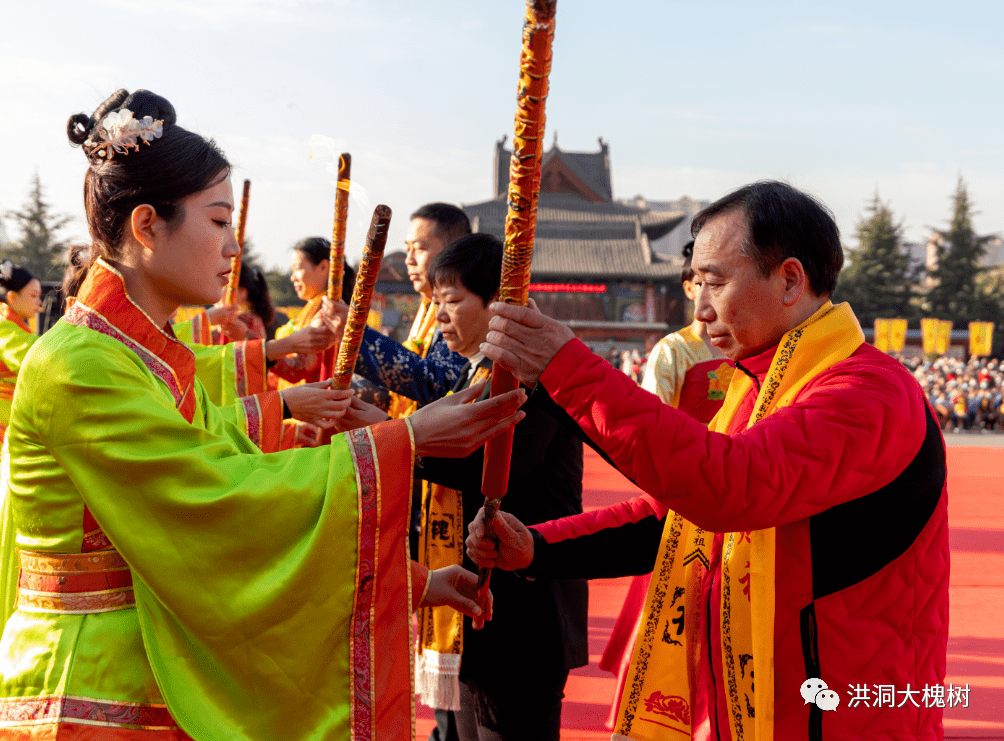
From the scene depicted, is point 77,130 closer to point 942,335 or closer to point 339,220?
point 339,220

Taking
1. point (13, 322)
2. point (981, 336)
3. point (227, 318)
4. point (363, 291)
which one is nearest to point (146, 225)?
point (363, 291)

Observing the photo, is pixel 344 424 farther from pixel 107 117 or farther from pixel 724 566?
pixel 724 566

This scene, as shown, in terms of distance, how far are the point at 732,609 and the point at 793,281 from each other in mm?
610

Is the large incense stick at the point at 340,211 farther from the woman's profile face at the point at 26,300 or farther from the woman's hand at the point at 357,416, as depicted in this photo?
the woman's profile face at the point at 26,300

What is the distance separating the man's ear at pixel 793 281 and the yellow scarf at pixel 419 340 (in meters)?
1.97

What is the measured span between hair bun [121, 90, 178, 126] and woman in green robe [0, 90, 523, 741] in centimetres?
38

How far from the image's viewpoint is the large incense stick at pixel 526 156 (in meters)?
1.12

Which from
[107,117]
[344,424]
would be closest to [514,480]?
[344,424]

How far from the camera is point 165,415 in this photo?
1.35 meters

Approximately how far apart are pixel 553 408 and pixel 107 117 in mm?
999

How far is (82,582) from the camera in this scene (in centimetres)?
141

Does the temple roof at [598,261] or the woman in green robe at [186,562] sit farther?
the temple roof at [598,261]

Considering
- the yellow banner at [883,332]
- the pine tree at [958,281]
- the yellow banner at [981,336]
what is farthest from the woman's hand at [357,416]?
the pine tree at [958,281]

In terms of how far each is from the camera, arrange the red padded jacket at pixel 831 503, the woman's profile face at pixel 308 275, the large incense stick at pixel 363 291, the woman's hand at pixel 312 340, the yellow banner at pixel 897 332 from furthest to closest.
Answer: the yellow banner at pixel 897 332
the woman's profile face at pixel 308 275
the woman's hand at pixel 312 340
the large incense stick at pixel 363 291
the red padded jacket at pixel 831 503
